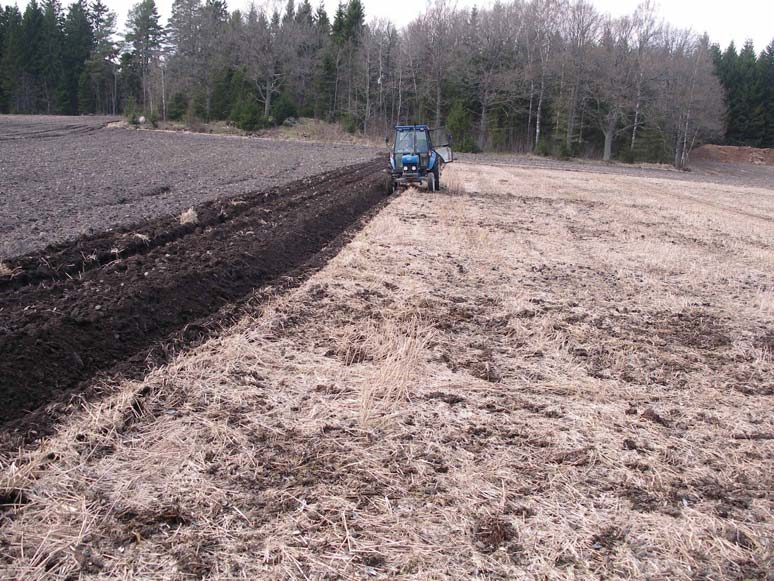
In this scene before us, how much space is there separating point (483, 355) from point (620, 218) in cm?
1173

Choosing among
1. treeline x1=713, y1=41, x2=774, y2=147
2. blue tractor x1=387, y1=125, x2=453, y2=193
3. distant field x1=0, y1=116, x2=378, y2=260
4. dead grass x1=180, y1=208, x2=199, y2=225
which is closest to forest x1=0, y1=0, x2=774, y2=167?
treeline x1=713, y1=41, x2=774, y2=147

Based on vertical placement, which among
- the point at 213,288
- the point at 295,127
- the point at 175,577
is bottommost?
the point at 175,577

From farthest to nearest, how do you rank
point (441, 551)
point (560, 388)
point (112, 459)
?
point (560, 388) → point (112, 459) → point (441, 551)

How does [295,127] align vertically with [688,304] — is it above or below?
above

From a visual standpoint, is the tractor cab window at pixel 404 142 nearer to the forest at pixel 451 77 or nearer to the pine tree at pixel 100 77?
the forest at pixel 451 77

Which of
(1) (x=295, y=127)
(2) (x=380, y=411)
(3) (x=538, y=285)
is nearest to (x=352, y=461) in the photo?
(2) (x=380, y=411)

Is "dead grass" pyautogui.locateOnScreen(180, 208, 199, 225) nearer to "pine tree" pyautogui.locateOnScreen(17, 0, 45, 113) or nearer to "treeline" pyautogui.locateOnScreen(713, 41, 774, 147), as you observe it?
"treeline" pyautogui.locateOnScreen(713, 41, 774, 147)

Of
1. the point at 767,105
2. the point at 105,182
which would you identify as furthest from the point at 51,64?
the point at 767,105

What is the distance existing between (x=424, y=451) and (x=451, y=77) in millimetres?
57671

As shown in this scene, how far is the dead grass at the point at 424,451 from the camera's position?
114 inches

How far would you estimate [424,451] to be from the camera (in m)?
3.80

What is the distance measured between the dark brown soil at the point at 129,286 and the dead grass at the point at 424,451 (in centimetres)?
67

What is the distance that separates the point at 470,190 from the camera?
20.4 meters

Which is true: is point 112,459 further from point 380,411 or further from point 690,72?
point 690,72
